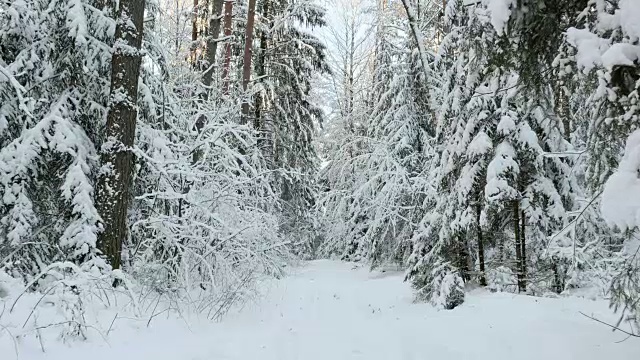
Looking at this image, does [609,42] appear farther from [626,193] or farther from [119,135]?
[119,135]

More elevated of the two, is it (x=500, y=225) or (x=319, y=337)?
(x=500, y=225)

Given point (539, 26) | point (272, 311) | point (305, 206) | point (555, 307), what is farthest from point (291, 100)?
point (539, 26)

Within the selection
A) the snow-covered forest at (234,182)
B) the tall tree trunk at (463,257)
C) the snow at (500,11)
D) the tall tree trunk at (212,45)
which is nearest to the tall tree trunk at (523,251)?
the snow-covered forest at (234,182)

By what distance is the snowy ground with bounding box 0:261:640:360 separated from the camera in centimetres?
432

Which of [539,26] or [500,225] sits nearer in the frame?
[539,26]

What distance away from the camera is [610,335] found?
15.7ft

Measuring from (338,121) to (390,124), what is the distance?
9403 mm

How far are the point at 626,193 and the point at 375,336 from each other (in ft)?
11.4

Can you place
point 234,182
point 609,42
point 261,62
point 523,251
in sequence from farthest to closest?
point 261,62
point 523,251
point 234,182
point 609,42

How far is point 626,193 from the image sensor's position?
2828mm

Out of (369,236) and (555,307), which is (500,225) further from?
(369,236)

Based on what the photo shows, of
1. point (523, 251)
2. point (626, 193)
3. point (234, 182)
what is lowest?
point (523, 251)

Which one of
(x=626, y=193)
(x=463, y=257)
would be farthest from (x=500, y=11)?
(x=463, y=257)

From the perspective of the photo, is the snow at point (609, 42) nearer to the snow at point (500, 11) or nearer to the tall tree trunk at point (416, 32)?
the snow at point (500, 11)
